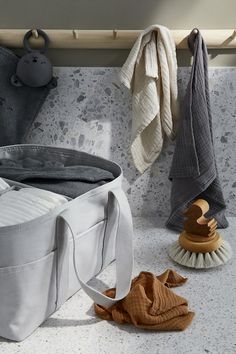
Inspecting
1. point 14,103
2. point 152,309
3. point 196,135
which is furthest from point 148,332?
point 14,103

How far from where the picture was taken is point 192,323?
2.18ft

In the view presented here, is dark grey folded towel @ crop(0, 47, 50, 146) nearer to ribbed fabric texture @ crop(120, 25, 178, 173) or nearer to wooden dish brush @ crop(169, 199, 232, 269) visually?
ribbed fabric texture @ crop(120, 25, 178, 173)

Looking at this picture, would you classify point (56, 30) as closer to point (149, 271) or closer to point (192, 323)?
point (149, 271)

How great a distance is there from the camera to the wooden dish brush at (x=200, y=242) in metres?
0.77

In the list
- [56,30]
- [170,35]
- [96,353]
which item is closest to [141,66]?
[170,35]

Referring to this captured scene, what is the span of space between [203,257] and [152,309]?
0.18 meters

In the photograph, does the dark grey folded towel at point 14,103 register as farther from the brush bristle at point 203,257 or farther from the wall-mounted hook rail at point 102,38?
the brush bristle at point 203,257

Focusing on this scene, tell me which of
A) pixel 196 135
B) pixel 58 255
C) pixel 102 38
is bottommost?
pixel 58 255

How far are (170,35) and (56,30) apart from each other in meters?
0.23

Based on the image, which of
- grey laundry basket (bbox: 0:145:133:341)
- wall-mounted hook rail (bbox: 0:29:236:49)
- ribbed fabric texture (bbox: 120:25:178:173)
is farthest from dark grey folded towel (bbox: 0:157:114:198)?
wall-mounted hook rail (bbox: 0:29:236:49)

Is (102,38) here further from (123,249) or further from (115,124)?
(123,249)

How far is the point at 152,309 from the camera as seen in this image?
65cm

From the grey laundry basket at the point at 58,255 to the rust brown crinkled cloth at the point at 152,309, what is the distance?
0.02 metres

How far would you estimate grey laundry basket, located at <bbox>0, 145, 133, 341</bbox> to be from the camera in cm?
59
